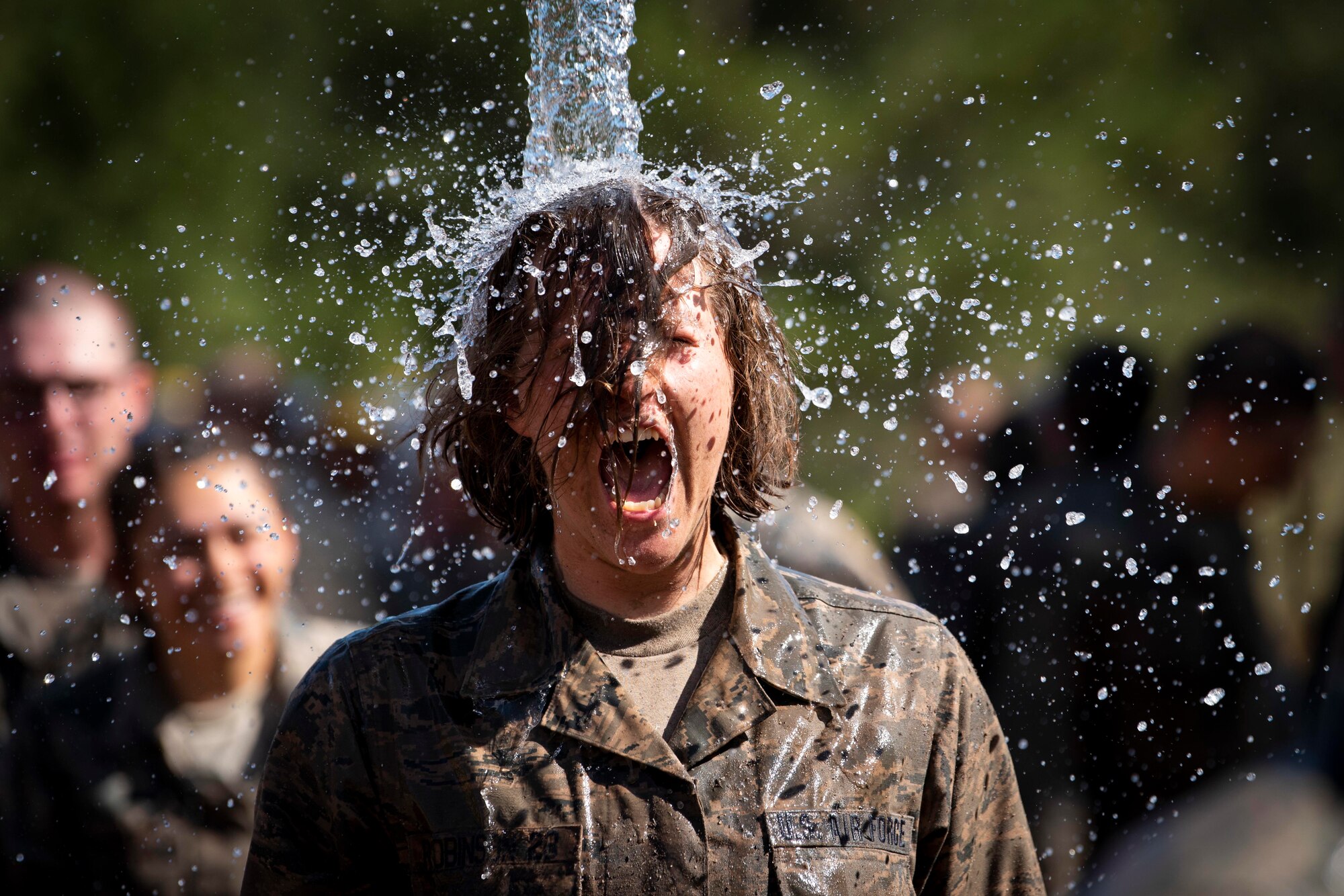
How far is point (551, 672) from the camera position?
203 cm

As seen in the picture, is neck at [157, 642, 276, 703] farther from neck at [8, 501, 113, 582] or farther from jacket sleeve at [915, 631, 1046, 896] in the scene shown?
jacket sleeve at [915, 631, 1046, 896]

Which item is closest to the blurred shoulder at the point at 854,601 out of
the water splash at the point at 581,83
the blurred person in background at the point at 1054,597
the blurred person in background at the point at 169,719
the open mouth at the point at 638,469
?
the open mouth at the point at 638,469

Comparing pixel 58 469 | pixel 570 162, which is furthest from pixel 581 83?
pixel 58 469

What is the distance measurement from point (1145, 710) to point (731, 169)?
14.7ft

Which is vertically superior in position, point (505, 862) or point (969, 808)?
point (969, 808)

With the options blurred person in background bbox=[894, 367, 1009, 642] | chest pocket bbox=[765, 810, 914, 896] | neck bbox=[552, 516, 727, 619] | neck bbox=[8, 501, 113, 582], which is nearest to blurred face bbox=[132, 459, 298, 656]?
neck bbox=[8, 501, 113, 582]

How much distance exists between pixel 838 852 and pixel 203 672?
7.61 feet

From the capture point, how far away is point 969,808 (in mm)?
2096

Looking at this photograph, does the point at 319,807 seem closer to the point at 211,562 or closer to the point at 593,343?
the point at 593,343

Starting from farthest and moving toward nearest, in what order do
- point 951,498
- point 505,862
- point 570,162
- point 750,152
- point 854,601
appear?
point 750,152
point 951,498
point 570,162
point 854,601
point 505,862

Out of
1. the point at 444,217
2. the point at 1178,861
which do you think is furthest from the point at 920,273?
the point at 1178,861

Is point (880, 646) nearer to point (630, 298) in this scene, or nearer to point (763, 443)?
point (763, 443)

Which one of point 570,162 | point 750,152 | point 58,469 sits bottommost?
point 58,469

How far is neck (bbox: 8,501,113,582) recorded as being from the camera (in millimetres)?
3686
